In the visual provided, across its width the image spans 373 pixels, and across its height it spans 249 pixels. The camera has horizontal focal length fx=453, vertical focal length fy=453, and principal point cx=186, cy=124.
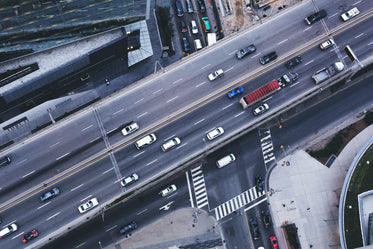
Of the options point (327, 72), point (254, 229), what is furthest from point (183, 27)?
point (254, 229)

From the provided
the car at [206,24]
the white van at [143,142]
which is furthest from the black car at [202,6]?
the white van at [143,142]

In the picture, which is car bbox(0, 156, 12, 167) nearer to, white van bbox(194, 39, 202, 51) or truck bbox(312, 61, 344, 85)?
white van bbox(194, 39, 202, 51)

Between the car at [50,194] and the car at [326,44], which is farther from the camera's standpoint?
the car at [326,44]

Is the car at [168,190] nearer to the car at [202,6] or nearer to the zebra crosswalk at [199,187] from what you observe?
the zebra crosswalk at [199,187]

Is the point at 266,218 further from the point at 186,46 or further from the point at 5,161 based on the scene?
the point at 5,161

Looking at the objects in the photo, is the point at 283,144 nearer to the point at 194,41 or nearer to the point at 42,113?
the point at 194,41

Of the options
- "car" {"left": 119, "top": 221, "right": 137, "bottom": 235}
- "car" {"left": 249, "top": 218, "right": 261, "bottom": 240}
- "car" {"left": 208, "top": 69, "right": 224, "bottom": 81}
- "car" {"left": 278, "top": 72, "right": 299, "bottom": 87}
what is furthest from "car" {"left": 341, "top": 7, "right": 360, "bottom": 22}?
"car" {"left": 119, "top": 221, "right": 137, "bottom": 235}

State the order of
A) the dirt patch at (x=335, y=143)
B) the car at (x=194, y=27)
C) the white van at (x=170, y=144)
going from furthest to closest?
1. the car at (x=194, y=27)
2. the dirt patch at (x=335, y=143)
3. the white van at (x=170, y=144)
